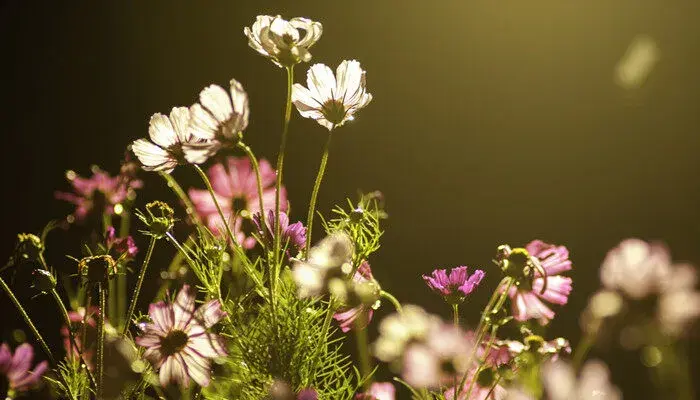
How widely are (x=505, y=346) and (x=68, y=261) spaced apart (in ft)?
2.44

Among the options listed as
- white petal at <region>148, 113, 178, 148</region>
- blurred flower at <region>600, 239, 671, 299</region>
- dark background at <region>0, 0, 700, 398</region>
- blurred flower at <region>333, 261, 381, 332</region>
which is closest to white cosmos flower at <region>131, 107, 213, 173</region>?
white petal at <region>148, 113, 178, 148</region>

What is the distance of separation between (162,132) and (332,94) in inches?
3.5

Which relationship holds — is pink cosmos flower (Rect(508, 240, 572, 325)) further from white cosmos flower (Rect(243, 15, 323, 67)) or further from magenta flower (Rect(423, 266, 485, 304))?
white cosmos flower (Rect(243, 15, 323, 67))

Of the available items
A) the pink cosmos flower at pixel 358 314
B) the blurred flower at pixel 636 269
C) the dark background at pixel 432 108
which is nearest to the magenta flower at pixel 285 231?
the pink cosmos flower at pixel 358 314

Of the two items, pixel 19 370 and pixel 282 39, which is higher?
pixel 282 39

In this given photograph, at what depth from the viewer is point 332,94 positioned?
40 centimetres

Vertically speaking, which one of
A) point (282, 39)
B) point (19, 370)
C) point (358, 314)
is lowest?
point (19, 370)

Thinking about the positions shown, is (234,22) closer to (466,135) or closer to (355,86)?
(466,135)

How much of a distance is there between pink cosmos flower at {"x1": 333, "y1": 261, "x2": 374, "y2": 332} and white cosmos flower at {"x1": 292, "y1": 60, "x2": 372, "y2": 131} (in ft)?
0.25

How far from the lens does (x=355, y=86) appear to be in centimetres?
A: 39

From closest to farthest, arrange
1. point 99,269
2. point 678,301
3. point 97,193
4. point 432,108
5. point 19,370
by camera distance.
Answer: point 678,301 < point 99,269 < point 19,370 < point 97,193 < point 432,108

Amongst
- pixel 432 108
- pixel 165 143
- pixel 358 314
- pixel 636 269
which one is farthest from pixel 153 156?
pixel 432 108

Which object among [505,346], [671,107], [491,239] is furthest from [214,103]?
[671,107]

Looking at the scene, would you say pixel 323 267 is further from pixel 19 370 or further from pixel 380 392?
pixel 19 370
